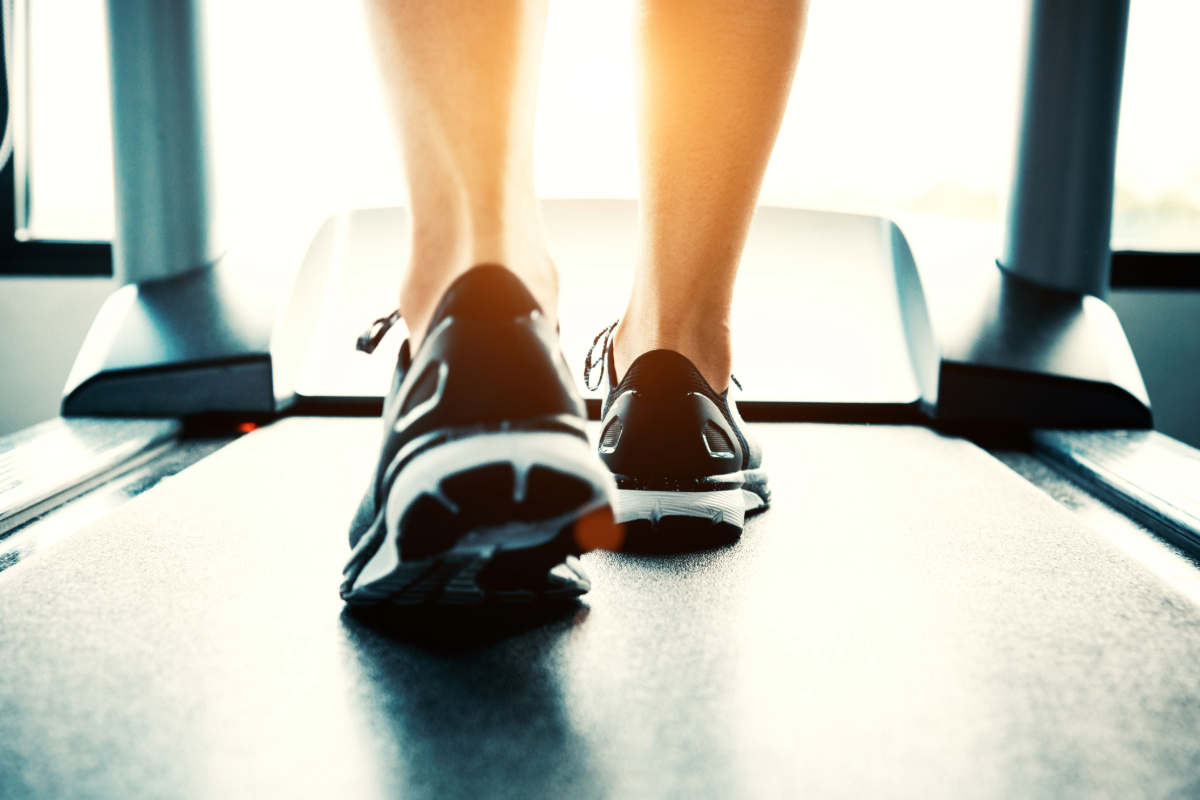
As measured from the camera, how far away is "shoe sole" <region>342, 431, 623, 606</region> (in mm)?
435

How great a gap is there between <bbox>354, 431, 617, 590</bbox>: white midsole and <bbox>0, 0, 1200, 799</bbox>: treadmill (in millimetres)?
129

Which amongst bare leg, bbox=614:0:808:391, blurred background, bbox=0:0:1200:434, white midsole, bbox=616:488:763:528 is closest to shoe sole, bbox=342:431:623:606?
white midsole, bbox=616:488:763:528

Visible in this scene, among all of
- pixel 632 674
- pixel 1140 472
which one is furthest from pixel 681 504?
pixel 1140 472

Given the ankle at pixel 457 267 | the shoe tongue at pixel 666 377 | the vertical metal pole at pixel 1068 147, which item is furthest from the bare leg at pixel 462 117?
the vertical metal pole at pixel 1068 147

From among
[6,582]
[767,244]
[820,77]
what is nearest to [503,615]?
[6,582]

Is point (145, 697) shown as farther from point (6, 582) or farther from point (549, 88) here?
point (549, 88)

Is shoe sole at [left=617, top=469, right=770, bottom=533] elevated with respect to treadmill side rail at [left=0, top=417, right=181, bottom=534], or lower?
elevated

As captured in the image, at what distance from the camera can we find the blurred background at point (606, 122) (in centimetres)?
180

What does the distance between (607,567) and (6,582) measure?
521mm

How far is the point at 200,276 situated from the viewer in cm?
147

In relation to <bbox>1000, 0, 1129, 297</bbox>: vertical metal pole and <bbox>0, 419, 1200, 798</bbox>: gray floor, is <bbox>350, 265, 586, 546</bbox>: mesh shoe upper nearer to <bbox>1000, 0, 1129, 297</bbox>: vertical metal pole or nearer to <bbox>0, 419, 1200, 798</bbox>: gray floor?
<bbox>0, 419, 1200, 798</bbox>: gray floor

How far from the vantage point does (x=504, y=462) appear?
44 centimetres

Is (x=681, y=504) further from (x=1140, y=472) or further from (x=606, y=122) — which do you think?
(x=606, y=122)

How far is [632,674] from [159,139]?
1424 millimetres
